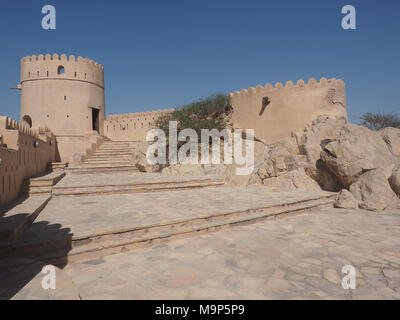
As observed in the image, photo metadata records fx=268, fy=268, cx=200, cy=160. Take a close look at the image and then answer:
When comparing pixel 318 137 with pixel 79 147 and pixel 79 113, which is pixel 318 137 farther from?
pixel 79 113

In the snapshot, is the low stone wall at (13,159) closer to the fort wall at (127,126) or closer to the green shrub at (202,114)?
the green shrub at (202,114)

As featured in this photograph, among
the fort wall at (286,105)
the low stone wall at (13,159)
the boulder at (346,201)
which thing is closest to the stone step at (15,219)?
the low stone wall at (13,159)

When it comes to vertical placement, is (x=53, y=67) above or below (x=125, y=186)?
above

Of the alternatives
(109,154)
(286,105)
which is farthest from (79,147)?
(286,105)

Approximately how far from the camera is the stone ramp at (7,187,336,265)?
359 centimetres

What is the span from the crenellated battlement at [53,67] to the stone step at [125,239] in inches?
833

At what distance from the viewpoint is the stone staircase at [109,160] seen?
14375 millimetres

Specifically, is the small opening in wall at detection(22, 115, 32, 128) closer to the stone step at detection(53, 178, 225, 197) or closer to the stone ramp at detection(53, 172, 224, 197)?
the stone ramp at detection(53, 172, 224, 197)

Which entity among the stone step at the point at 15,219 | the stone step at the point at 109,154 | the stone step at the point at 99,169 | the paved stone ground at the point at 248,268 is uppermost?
the stone step at the point at 109,154

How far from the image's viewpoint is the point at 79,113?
22.1 metres

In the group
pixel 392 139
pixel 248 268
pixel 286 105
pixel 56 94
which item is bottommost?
pixel 248 268

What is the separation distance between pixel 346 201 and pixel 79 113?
20955 mm

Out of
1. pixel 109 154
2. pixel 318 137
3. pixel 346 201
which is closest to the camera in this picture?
pixel 346 201

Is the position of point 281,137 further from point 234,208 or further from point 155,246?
point 155,246
